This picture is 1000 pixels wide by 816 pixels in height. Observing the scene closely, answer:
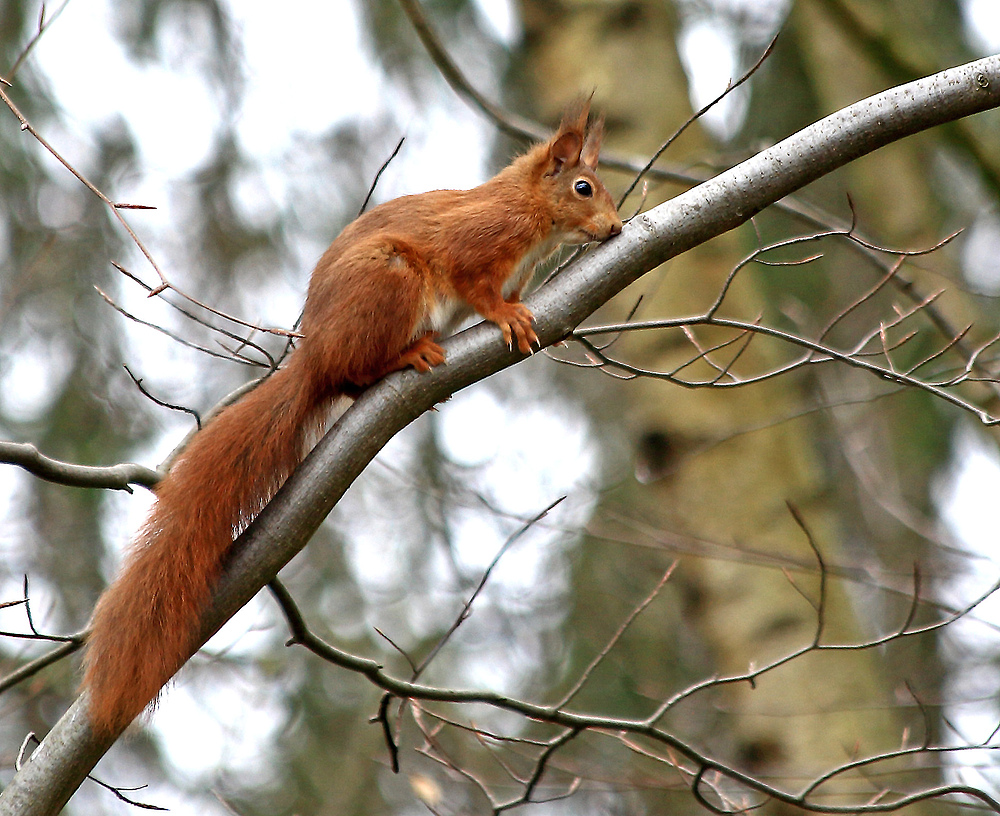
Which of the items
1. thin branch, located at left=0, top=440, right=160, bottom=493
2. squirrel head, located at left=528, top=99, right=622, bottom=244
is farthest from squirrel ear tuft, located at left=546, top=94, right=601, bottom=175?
thin branch, located at left=0, top=440, right=160, bottom=493

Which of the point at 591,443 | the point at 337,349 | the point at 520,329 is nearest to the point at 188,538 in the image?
the point at 337,349

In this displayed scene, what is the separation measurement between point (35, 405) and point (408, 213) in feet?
10.7

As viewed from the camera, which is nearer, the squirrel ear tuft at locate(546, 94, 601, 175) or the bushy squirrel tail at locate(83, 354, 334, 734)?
the bushy squirrel tail at locate(83, 354, 334, 734)

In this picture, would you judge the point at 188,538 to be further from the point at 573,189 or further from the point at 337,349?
the point at 573,189

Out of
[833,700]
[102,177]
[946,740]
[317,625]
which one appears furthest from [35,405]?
[946,740]

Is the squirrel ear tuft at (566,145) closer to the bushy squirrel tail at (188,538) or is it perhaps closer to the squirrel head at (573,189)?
the squirrel head at (573,189)

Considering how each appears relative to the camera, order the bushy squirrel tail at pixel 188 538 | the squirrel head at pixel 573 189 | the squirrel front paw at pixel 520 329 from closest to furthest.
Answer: the bushy squirrel tail at pixel 188 538 < the squirrel front paw at pixel 520 329 < the squirrel head at pixel 573 189

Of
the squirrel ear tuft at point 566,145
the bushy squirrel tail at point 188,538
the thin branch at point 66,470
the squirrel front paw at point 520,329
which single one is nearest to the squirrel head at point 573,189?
the squirrel ear tuft at point 566,145

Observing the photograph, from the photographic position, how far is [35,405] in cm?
505

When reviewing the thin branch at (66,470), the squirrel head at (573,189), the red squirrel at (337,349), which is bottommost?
the thin branch at (66,470)

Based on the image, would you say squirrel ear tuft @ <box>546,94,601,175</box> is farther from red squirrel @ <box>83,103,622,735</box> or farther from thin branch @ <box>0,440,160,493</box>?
thin branch @ <box>0,440,160,493</box>

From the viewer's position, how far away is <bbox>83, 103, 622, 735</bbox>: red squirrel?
1953 mm

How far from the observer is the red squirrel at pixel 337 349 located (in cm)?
195

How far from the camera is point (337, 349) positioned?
229cm
